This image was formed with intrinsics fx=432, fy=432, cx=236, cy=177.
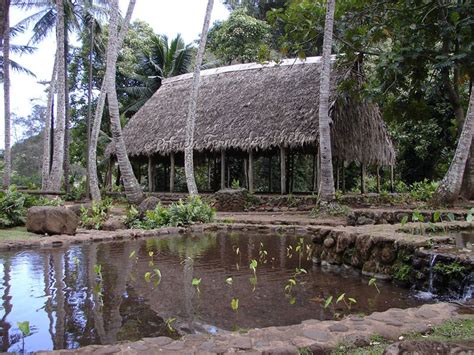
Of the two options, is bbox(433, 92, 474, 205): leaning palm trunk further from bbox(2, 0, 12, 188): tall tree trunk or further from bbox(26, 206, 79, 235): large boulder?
bbox(2, 0, 12, 188): tall tree trunk

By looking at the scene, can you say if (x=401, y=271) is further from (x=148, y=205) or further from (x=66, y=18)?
(x=66, y=18)

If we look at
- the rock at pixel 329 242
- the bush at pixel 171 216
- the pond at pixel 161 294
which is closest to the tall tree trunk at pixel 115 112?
the bush at pixel 171 216

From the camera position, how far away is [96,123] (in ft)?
52.6

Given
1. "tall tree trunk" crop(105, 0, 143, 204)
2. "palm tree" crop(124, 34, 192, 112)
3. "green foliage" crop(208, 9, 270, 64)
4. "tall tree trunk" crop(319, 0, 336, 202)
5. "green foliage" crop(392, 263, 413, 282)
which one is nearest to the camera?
"green foliage" crop(392, 263, 413, 282)

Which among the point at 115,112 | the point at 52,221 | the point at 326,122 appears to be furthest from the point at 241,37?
the point at 52,221

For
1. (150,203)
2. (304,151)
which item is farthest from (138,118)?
(150,203)

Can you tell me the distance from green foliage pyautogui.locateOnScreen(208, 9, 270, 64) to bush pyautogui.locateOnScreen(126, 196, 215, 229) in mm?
15184

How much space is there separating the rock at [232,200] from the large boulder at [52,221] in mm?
7049

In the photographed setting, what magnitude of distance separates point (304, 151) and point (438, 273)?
45.2ft

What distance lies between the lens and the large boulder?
9.27m

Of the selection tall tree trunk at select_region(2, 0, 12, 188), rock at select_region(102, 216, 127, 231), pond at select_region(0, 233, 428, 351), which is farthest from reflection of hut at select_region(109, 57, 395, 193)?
pond at select_region(0, 233, 428, 351)

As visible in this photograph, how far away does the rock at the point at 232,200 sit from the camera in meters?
15.8

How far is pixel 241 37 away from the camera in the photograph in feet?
83.1

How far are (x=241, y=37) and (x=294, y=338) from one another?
2402 cm
